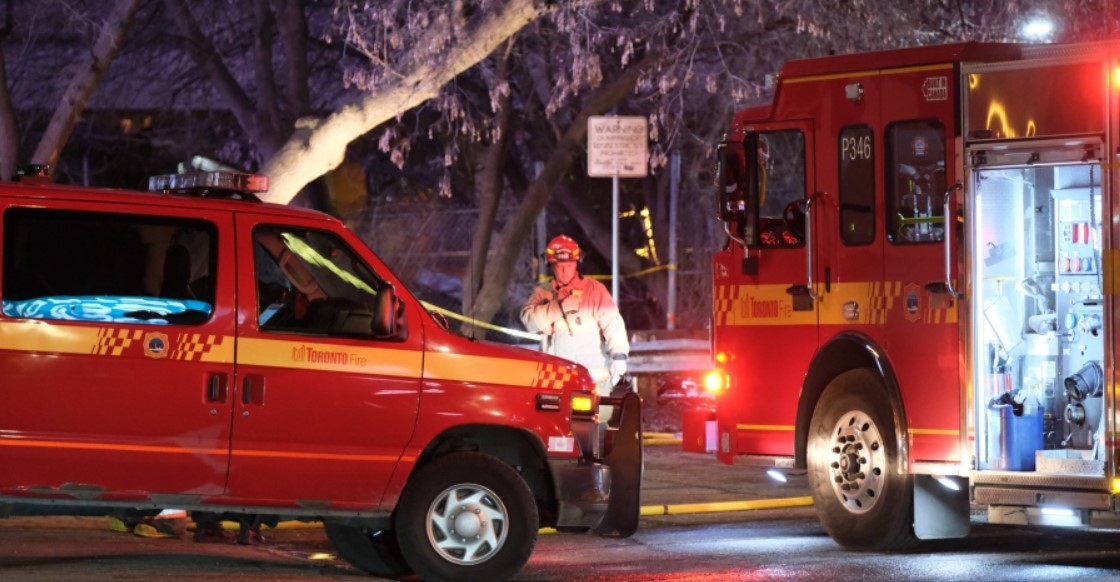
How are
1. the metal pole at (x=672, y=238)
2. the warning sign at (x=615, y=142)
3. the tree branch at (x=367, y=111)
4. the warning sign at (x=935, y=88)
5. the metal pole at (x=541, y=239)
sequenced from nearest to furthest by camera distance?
the warning sign at (x=935, y=88) < the tree branch at (x=367, y=111) < the warning sign at (x=615, y=142) < the metal pole at (x=672, y=238) < the metal pole at (x=541, y=239)

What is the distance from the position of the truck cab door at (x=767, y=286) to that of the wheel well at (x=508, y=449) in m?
2.30

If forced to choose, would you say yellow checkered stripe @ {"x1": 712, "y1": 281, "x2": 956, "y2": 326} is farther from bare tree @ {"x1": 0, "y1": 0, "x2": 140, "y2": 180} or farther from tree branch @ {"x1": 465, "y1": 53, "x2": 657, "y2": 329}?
tree branch @ {"x1": 465, "y1": 53, "x2": 657, "y2": 329}

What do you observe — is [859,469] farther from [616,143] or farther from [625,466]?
[616,143]

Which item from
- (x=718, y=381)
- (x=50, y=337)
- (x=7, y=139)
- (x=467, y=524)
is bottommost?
(x=467, y=524)

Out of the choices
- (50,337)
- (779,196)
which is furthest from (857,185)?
(50,337)

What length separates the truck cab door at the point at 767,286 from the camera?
414 inches

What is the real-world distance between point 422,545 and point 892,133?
149 inches

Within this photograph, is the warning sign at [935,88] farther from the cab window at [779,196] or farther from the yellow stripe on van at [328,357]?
the yellow stripe on van at [328,357]

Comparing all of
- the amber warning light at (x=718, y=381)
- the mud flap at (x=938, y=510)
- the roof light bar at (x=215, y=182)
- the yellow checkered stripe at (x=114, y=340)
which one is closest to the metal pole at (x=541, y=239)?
the amber warning light at (x=718, y=381)

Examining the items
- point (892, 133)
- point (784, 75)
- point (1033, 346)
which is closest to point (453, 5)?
point (784, 75)

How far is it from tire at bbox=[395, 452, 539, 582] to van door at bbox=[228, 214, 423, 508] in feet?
0.73

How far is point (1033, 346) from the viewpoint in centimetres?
998

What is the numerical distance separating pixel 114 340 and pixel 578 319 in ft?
14.5

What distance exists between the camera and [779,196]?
10.8m
